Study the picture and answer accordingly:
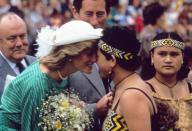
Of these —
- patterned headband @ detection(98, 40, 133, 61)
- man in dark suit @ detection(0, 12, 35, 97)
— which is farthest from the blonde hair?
man in dark suit @ detection(0, 12, 35, 97)

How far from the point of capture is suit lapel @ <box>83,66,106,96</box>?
6426 mm

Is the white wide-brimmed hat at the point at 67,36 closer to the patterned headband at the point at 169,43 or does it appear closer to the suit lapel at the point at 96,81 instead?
the suit lapel at the point at 96,81

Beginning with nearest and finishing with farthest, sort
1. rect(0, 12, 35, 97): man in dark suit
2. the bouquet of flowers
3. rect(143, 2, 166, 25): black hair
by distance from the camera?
the bouquet of flowers → rect(0, 12, 35, 97): man in dark suit → rect(143, 2, 166, 25): black hair

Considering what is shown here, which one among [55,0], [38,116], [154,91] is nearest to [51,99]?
[38,116]

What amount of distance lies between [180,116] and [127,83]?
1.05 m

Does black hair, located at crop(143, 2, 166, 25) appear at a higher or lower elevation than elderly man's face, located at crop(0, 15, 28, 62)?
lower

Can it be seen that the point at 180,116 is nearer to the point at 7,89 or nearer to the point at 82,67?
the point at 82,67

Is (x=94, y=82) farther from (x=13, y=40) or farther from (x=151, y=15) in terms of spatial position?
(x=151, y=15)

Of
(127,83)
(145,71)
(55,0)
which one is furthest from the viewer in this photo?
(55,0)

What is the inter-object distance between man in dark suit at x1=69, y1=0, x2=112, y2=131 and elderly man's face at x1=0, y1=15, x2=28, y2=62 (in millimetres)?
583

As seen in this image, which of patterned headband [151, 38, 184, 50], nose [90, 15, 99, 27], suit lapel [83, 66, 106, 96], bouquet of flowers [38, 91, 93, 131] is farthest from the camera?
nose [90, 15, 99, 27]

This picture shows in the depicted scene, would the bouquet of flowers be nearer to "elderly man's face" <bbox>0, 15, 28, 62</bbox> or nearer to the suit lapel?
the suit lapel

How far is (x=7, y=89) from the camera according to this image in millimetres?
5961

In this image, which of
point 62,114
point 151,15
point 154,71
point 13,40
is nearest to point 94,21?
point 154,71
